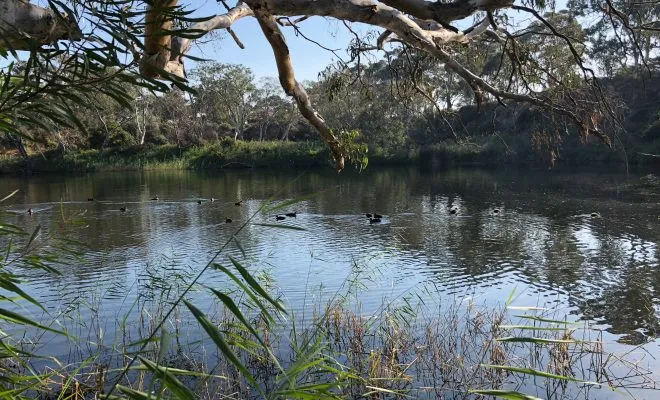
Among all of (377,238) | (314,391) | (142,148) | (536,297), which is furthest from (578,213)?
(142,148)

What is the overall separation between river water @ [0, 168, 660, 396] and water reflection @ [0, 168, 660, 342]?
0.03 metres

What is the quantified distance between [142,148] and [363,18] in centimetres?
3728

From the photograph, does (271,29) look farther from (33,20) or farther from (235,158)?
(235,158)

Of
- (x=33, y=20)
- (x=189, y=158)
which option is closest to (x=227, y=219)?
(x=33, y=20)

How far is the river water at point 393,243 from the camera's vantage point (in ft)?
22.7

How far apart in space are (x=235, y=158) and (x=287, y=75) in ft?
109

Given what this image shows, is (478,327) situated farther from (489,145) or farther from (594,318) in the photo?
(489,145)

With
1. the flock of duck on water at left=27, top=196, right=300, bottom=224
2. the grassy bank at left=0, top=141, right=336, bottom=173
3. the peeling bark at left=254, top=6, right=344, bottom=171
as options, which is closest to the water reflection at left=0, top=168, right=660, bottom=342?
the flock of duck on water at left=27, top=196, right=300, bottom=224

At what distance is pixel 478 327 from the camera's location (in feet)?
16.2

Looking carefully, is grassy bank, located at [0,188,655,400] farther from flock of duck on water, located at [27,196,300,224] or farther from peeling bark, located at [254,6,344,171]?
flock of duck on water, located at [27,196,300,224]

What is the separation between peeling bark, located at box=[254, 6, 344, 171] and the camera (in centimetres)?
260

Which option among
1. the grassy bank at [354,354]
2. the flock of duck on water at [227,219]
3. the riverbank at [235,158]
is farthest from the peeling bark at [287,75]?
the riverbank at [235,158]

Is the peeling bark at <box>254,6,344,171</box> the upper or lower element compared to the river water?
upper

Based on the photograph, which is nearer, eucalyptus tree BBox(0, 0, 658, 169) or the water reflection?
eucalyptus tree BBox(0, 0, 658, 169)
